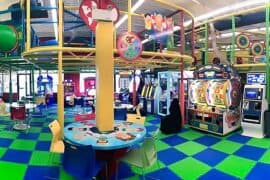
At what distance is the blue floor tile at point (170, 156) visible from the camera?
4996mm

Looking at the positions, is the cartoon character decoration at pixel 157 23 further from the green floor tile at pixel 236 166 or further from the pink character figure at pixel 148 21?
the green floor tile at pixel 236 166

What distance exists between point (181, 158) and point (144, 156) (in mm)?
1785

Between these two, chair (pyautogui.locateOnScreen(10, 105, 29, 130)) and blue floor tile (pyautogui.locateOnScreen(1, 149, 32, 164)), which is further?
chair (pyautogui.locateOnScreen(10, 105, 29, 130))

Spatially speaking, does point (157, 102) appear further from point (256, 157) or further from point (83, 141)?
point (83, 141)

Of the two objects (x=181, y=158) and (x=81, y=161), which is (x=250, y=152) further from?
(x=81, y=161)

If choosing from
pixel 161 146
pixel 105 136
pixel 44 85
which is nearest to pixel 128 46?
pixel 105 136

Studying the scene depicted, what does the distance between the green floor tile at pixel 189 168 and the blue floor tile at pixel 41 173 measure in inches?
87.1

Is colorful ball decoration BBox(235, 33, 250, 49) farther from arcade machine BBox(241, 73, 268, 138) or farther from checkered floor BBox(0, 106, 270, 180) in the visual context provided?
checkered floor BBox(0, 106, 270, 180)

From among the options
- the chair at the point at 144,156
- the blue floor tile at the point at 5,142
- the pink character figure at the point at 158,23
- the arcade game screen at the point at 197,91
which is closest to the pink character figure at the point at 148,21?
the pink character figure at the point at 158,23

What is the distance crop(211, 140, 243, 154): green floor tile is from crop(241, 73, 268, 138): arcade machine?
0.97 metres

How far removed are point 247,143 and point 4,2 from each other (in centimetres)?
935

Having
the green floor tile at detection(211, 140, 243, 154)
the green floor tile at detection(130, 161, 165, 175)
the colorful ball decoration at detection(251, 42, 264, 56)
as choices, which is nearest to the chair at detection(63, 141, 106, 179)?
the green floor tile at detection(130, 161, 165, 175)

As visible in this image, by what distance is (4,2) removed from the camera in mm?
8625

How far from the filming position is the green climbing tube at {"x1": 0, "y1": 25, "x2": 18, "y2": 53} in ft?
16.7
